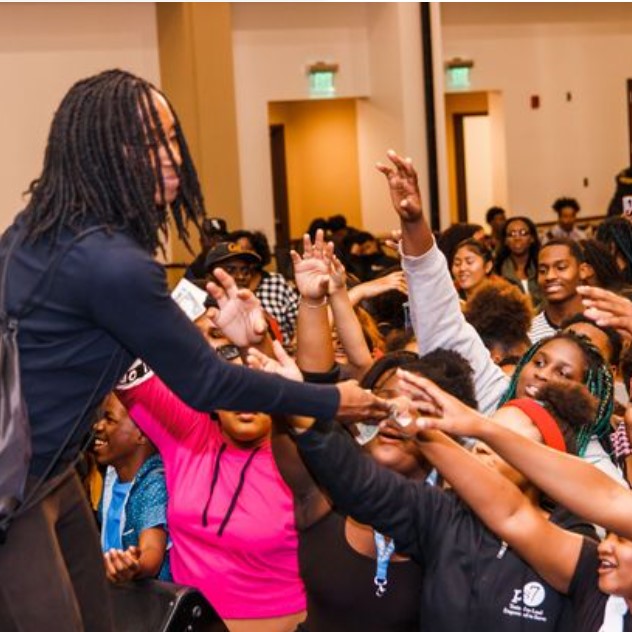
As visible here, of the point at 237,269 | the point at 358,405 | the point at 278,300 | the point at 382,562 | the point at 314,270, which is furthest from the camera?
the point at 278,300

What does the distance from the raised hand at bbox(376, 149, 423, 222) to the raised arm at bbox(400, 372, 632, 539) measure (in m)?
1.01

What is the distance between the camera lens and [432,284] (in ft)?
11.4

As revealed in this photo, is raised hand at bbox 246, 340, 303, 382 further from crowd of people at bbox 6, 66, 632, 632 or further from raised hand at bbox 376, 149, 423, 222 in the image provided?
raised hand at bbox 376, 149, 423, 222

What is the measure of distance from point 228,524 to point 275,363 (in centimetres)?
83

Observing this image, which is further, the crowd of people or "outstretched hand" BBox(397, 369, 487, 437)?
"outstretched hand" BBox(397, 369, 487, 437)

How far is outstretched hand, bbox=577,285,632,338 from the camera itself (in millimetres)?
3215

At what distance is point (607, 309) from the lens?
3275mm

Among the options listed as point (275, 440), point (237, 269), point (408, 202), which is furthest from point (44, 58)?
point (275, 440)

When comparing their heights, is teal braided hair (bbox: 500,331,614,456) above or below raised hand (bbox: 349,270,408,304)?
below

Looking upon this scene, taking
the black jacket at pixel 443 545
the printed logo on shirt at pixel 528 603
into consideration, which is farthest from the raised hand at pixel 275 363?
the printed logo on shirt at pixel 528 603

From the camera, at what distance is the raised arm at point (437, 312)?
3445 mm

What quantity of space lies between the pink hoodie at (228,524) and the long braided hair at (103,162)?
48.3 inches

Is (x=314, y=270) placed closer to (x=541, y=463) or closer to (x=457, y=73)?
(x=541, y=463)

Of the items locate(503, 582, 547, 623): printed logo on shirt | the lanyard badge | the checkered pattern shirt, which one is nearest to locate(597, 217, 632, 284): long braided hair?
the checkered pattern shirt
